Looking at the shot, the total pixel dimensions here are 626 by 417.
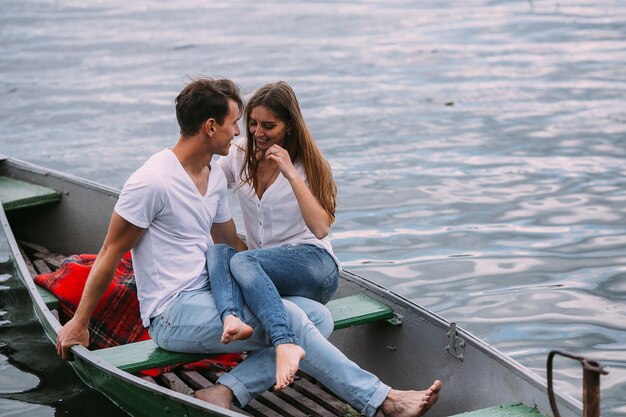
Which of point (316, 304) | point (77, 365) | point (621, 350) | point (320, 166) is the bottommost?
point (621, 350)

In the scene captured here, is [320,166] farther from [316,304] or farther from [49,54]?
[49,54]

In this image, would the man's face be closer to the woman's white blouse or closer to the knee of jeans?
the woman's white blouse

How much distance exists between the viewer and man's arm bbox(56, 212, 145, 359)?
187 inches

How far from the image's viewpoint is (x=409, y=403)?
4.59 meters

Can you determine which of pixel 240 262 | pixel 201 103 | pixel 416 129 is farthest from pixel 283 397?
pixel 416 129

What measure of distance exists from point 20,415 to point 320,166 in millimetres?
2554

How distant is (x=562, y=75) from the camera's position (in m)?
16.1

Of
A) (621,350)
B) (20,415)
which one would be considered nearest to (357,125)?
(621,350)

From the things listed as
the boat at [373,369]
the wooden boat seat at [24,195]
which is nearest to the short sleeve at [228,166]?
the boat at [373,369]

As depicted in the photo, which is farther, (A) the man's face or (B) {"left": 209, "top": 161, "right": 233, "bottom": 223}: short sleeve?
(B) {"left": 209, "top": 161, "right": 233, "bottom": 223}: short sleeve

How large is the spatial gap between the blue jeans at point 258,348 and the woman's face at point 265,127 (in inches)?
33.1

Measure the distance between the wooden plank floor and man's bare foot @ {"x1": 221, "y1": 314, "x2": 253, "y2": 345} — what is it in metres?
0.67

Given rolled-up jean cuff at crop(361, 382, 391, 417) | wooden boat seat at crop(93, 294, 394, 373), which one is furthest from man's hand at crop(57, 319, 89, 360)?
rolled-up jean cuff at crop(361, 382, 391, 417)

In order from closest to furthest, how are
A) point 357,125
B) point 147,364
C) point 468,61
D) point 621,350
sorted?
point 147,364 → point 621,350 → point 357,125 → point 468,61
